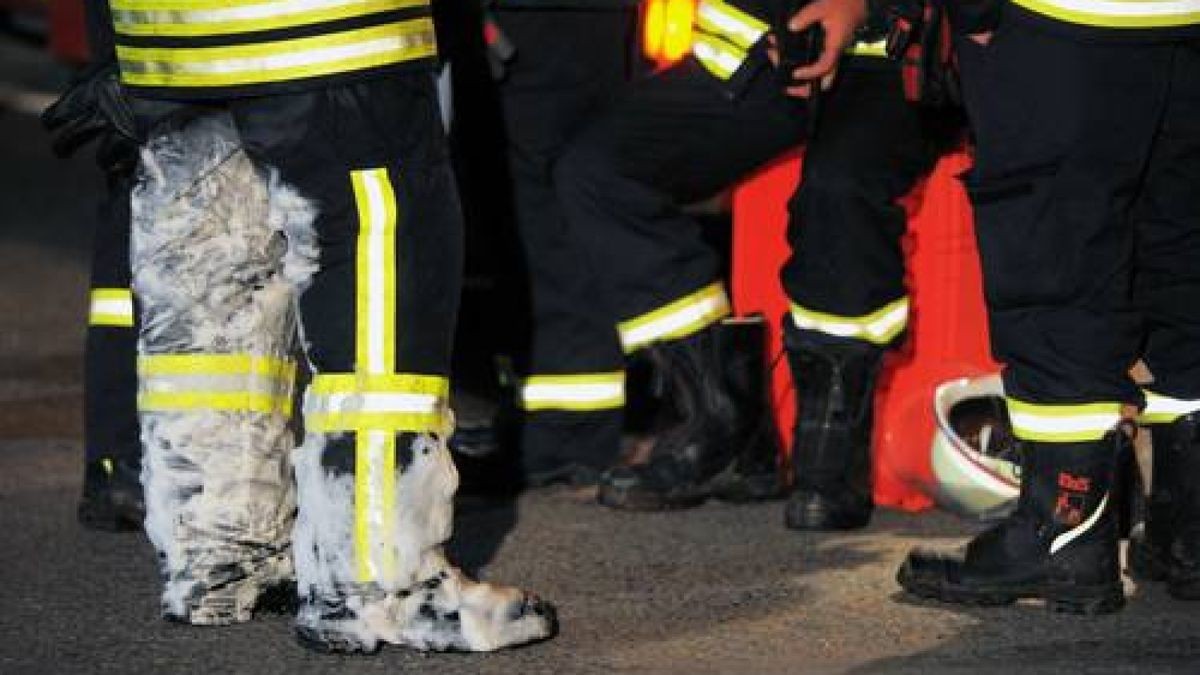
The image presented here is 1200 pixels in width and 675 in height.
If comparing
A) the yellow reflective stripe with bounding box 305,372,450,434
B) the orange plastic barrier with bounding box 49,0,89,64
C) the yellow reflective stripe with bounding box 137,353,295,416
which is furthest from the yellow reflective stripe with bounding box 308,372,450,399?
the orange plastic barrier with bounding box 49,0,89,64

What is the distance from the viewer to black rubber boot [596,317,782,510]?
5.73 meters

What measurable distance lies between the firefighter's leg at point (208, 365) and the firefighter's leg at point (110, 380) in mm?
927

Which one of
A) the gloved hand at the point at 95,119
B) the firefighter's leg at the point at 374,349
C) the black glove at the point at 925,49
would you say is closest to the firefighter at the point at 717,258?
the black glove at the point at 925,49

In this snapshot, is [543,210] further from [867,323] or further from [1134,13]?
[1134,13]

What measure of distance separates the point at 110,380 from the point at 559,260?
3.54 feet

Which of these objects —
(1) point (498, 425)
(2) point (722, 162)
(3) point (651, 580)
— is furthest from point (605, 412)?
(3) point (651, 580)

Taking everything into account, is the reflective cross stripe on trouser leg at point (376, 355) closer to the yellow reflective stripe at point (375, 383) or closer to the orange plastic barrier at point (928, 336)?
the yellow reflective stripe at point (375, 383)

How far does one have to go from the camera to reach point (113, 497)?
5496mm

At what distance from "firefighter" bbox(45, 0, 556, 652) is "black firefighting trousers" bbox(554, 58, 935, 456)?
1.30m

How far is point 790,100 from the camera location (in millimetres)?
5594

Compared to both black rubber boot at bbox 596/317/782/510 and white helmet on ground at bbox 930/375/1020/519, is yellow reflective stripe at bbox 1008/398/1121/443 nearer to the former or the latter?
white helmet on ground at bbox 930/375/1020/519

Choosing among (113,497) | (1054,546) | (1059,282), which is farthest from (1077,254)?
(113,497)

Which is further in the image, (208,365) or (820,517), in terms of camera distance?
(820,517)

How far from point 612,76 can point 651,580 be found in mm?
1367
